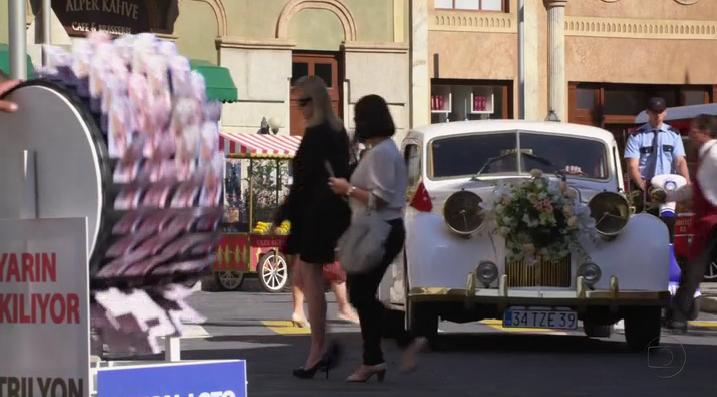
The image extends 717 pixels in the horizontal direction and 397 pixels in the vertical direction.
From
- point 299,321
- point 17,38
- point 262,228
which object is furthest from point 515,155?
point 262,228

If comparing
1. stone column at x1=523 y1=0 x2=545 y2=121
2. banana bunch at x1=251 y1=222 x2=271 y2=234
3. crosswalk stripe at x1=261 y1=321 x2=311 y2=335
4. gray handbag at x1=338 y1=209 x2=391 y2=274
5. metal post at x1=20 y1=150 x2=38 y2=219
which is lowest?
crosswalk stripe at x1=261 y1=321 x2=311 y2=335

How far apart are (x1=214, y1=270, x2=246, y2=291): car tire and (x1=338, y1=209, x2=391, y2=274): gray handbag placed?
14150 millimetres

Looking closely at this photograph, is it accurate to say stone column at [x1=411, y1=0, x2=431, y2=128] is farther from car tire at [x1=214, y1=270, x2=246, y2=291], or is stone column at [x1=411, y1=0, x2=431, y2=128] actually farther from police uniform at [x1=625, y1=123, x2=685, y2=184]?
police uniform at [x1=625, y1=123, x2=685, y2=184]

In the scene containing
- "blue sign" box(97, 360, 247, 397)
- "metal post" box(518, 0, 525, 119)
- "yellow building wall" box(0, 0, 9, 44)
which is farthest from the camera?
"metal post" box(518, 0, 525, 119)

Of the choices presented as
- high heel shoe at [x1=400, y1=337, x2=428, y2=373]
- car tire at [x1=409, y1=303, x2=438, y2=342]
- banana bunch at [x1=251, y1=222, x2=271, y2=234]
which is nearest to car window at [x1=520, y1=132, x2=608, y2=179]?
car tire at [x1=409, y1=303, x2=438, y2=342]

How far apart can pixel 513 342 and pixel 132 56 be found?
8.30 meters

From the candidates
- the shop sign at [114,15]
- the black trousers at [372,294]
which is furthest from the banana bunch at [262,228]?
the black trousers at [372,294]

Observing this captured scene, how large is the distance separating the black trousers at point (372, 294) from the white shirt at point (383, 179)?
0.09m

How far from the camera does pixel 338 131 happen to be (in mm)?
11070

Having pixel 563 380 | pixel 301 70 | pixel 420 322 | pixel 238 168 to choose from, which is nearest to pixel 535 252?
pixel 420 322

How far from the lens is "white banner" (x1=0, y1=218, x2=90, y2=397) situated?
551cm

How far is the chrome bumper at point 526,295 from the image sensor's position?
1270 cm

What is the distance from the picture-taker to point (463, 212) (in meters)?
12.9

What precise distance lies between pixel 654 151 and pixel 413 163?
321 centimetres
